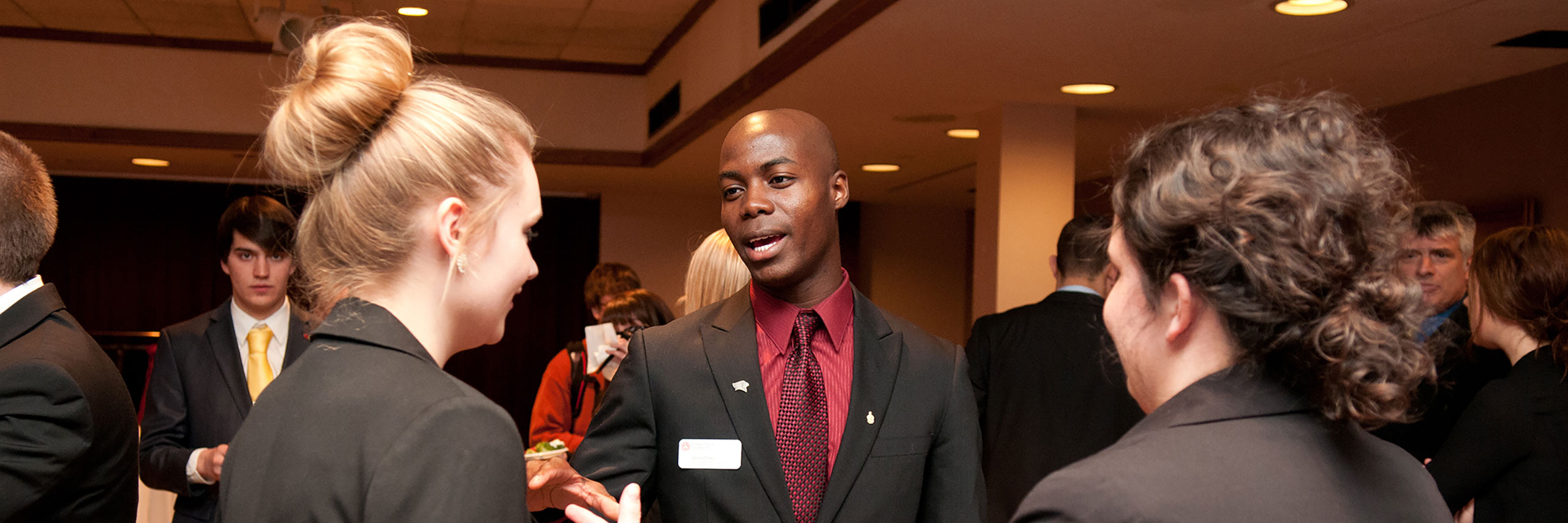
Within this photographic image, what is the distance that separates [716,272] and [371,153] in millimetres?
1508

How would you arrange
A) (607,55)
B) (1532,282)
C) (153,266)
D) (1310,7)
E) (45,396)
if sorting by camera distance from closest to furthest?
(45,396)
(1532,282)
(1310,7)
(607,55)
(153,266)

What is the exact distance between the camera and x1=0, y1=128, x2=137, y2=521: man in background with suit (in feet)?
4.81

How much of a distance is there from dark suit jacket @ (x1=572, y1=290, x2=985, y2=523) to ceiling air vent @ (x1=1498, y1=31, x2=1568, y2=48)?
323 centimetres

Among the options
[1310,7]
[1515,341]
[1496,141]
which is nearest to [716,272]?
[1515,341]

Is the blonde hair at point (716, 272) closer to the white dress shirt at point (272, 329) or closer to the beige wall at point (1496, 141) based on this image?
the white dress shirt at point (272, 329)

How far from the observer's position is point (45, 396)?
149cm

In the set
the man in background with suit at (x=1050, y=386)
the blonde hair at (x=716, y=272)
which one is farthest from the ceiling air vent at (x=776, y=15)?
the blonde hair at (x=716, y=272)

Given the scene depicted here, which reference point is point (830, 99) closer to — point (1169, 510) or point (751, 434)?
point (751, 434)

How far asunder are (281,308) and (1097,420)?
2409 millimetres

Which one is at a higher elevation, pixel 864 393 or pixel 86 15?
pixel 86 15

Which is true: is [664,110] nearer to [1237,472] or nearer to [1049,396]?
[1049,396]

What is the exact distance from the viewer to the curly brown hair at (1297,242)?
0.90m

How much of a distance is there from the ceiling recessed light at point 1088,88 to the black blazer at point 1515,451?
2.44m

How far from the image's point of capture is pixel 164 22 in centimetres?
679
